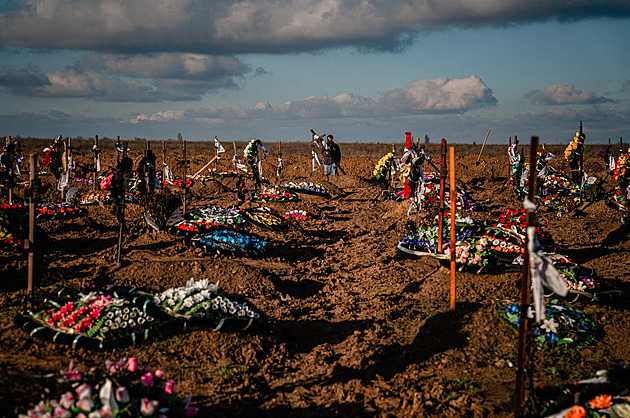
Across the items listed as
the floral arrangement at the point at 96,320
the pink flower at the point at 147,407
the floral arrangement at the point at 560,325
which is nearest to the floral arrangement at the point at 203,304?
the floral arrangement at the point at 96,320

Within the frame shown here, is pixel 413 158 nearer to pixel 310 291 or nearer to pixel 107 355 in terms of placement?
pixel 310 291

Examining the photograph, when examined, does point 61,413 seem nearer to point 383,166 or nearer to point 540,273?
point 540,273

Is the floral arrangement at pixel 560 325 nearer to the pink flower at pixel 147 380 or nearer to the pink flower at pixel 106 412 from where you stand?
the pink flower at pixel 147 380

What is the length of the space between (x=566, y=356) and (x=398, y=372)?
2.13m

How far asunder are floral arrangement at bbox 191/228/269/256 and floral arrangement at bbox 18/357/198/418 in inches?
274

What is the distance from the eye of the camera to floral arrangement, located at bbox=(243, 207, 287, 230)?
47.3 feet

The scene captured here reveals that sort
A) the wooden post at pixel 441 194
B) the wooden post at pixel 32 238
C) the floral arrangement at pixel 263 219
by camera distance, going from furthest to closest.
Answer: the floral arrangement at pixel 263 219 < the wooden post at pixel 441 194 < the wooden post at pixel 32 238

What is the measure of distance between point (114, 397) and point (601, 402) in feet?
11.7

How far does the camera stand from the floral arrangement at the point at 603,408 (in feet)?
12.3

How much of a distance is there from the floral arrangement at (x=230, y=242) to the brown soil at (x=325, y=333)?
1.18 ft

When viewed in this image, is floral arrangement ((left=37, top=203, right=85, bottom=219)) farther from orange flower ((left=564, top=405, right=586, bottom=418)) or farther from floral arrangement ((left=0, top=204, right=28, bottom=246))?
orange flower ((left=564, top=405, right=586, bottom=418))

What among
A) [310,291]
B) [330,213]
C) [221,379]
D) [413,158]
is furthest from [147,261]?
[330,213]

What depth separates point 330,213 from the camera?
19.3m

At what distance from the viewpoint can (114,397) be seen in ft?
12.4
